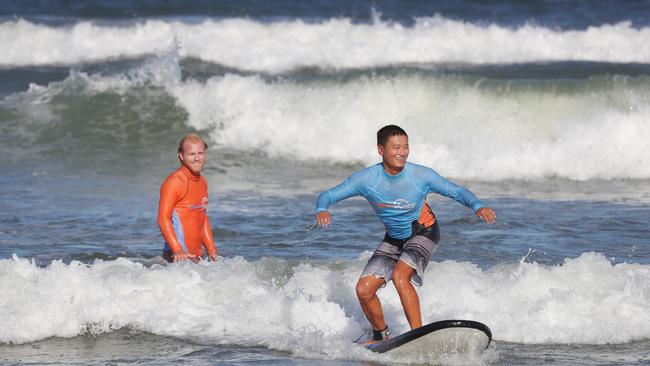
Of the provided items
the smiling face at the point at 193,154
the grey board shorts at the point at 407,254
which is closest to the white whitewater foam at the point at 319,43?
the smiling face at the point at 193,154

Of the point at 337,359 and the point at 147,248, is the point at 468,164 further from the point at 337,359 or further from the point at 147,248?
the point at 337,359

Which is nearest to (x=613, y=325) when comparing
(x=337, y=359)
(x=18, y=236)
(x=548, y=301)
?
(x=548, y=301)

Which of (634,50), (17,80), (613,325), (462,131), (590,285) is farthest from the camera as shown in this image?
(634,50)

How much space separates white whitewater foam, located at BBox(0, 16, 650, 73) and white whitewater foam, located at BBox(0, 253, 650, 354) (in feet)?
48.5

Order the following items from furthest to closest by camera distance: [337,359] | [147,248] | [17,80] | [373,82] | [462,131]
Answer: [17,80], [373,82], [462,131], [147,248], [337,359]

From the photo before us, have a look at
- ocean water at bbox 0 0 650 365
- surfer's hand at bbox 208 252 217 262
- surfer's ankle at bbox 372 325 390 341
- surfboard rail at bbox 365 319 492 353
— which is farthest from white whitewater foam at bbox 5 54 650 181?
surfboard rail at bbox 365 319 492 353

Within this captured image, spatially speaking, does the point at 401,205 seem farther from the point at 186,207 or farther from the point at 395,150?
the point at 186,207

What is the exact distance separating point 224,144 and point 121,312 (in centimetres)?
959

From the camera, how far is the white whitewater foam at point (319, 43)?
78.7 feet

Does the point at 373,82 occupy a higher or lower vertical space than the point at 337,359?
higher

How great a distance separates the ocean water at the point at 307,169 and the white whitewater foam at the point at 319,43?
7 centimetres

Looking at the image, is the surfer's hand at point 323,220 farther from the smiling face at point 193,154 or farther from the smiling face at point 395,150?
the smiling face at point 193,154

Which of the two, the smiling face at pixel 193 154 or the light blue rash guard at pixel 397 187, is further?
the smiling face at pixel 193 154

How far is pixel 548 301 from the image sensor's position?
27.3 ft
